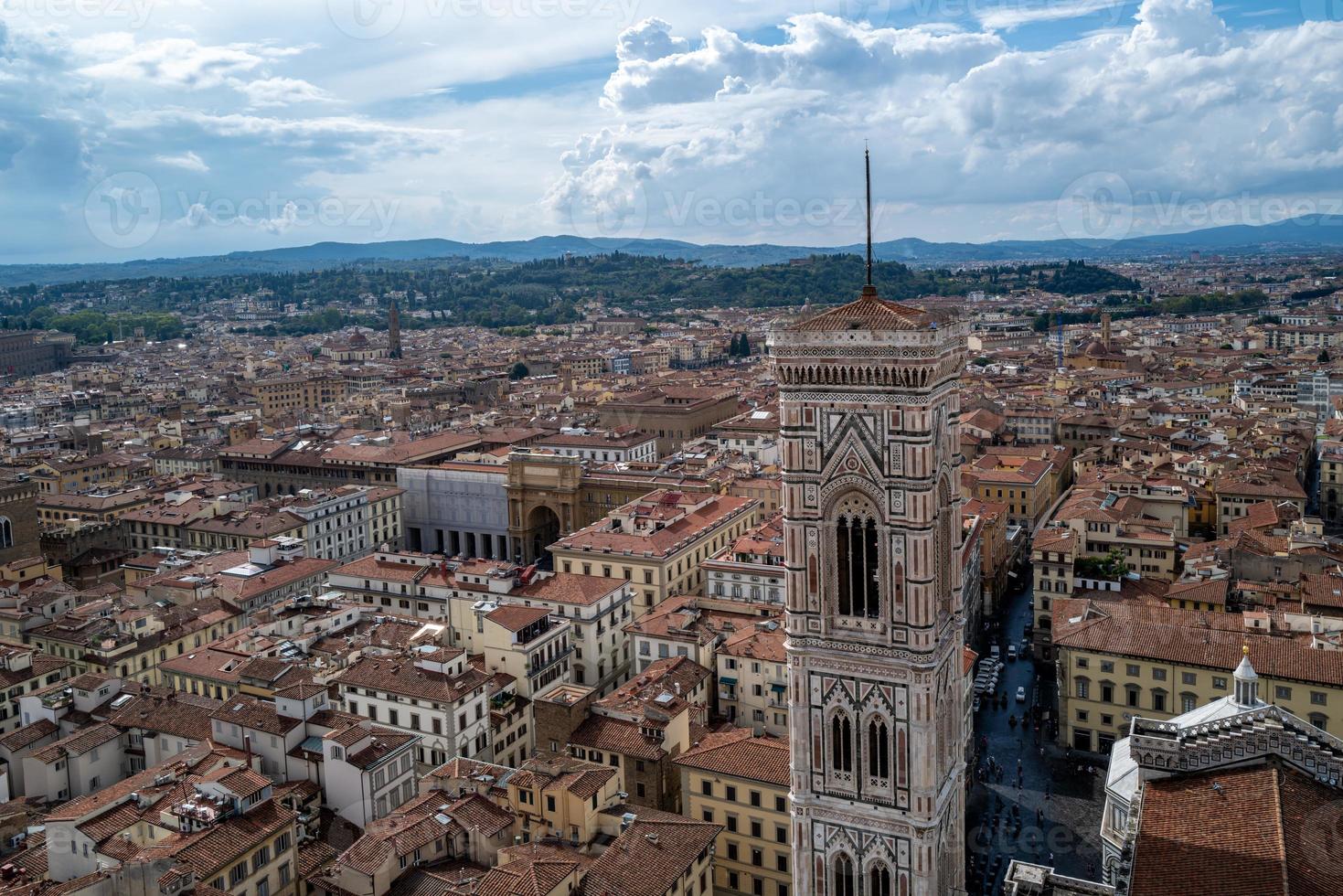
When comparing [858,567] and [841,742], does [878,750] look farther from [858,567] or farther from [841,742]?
[858,567]

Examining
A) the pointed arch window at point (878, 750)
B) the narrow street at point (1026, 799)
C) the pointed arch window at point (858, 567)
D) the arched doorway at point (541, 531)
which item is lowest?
the narrow street at point (1026, 799)

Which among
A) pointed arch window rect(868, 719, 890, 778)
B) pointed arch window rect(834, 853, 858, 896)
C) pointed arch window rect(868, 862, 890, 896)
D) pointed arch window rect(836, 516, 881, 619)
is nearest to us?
pointed arch window rect(836, 516, 881, 619)

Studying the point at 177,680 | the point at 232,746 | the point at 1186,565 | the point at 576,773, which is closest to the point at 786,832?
the point at 576,773

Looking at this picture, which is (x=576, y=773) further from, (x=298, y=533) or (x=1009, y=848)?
(x=298, y=533)

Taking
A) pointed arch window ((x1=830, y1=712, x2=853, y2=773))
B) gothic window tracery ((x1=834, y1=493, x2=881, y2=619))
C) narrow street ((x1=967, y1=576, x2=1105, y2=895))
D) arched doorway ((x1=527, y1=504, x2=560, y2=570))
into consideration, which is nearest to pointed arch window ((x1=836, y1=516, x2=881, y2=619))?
gothic window tracery ((x1=834, y1=493, x2=881, y2=619))

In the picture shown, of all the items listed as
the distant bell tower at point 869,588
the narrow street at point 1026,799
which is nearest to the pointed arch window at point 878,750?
the distant bell tower at point 869,588

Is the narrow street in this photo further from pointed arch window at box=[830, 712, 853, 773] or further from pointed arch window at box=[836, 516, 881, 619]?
pointed arch window at box=[836, 516, 881, 619]

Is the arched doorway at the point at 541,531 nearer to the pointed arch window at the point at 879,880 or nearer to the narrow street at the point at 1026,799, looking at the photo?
the narrow street at the point at 1026,799
